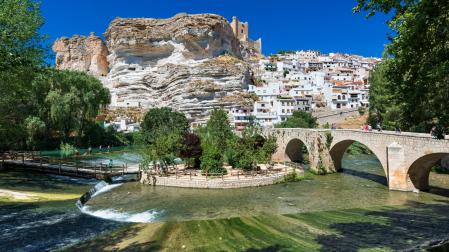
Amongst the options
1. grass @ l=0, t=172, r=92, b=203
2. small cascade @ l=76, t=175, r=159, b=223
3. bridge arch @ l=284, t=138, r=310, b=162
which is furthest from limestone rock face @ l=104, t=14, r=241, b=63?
small cascade @ l=76, t=175, r=159, b=223

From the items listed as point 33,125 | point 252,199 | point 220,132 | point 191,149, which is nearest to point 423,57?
point 252,199

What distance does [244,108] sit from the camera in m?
86.0

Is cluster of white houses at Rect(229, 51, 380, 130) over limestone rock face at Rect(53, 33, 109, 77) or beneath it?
beneath

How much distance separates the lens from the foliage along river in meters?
14.9

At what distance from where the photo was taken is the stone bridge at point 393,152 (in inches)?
920

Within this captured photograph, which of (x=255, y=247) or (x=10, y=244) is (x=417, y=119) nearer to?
(x=255, y=247)

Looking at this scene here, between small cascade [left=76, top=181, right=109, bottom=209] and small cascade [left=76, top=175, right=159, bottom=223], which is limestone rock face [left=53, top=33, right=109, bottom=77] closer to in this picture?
small cascade [left=76, top=181, right=109, bottom=209]

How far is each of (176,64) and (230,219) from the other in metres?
92.6

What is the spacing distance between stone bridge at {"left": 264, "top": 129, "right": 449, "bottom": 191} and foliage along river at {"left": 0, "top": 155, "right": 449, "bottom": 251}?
1.42 meters

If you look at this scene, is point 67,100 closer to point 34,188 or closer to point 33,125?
point 33,125

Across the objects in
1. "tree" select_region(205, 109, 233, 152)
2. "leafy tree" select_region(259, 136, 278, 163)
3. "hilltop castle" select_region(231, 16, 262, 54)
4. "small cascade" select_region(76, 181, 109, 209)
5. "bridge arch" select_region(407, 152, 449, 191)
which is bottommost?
"small cascade" select_region(76, 181, 109, 209)

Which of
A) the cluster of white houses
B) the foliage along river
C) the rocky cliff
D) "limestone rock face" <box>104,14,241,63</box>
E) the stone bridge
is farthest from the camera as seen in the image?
"limestone rock face" <box>104,14,241,63</box>

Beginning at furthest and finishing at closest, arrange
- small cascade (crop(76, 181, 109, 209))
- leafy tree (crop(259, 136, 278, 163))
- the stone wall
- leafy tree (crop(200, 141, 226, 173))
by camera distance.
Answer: the stone wall, leafy tree (crop(259, 136, 278, 163)), leafy tree (crop(200, 141, 226, 173)), small cascade (crop(76, 181, 109, 209))

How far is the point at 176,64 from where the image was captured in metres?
107
